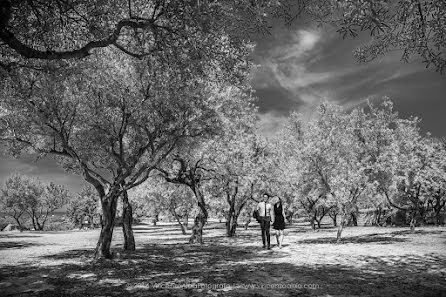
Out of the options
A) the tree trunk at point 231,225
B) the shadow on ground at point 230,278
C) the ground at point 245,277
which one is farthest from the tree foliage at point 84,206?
the shadow on ground at point 230,278

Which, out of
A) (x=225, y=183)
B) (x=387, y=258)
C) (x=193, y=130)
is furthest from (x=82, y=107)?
(x=225, y=183)

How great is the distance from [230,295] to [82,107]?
12.7m

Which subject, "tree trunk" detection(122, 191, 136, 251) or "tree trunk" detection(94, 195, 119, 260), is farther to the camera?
"tree trunk" detection(122, 191, 136, 251)

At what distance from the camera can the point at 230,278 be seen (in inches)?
500

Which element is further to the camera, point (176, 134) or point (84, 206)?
point (84, 206)

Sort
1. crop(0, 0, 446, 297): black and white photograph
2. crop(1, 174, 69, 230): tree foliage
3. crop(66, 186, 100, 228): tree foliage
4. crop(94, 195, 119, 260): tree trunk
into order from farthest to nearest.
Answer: crop(66, 186, 100, 228): tree foliage < crop(1, 174, 69, 230): tree foliage < crop(94, 195, 119, 260): tree trunk < crop(0, 0, 446, 297): black and white photograph

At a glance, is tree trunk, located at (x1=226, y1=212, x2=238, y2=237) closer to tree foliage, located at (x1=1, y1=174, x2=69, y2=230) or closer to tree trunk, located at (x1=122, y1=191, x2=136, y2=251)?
tree trunk, located at (x1=122, y1=191, x2=136, y2=251)

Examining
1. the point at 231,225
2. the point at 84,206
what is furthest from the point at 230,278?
the point at 84,206

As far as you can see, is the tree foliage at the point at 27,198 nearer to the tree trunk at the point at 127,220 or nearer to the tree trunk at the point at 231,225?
the tree trunk at the point at 231,225

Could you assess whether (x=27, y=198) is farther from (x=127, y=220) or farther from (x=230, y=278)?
(x=230, y=278)

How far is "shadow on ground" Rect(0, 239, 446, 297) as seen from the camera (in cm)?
1049

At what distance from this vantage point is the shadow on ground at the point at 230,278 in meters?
10.5

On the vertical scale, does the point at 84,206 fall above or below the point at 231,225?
above

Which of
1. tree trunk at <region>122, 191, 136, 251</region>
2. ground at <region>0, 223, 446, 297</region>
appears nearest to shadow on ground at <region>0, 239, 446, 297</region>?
ground at <region>0, 223, 446, 297</region>
